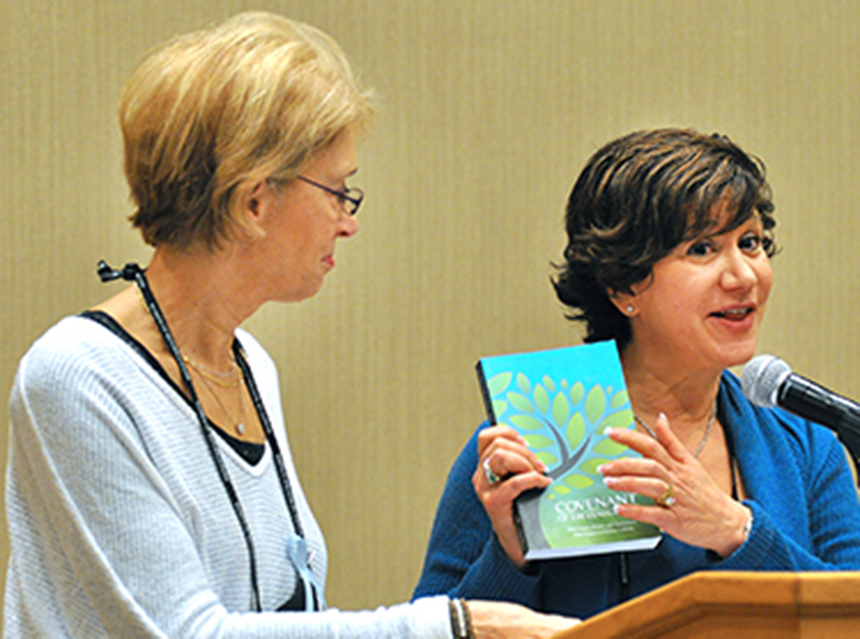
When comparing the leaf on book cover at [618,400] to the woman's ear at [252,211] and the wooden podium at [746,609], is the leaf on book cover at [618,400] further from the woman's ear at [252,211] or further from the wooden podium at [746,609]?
the wooden podium at [746,609]

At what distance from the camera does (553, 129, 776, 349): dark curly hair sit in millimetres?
1701

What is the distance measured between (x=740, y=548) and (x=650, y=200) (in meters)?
0.55

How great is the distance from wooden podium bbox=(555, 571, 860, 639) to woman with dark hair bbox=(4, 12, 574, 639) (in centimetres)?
45

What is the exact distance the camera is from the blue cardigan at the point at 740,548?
1.59m

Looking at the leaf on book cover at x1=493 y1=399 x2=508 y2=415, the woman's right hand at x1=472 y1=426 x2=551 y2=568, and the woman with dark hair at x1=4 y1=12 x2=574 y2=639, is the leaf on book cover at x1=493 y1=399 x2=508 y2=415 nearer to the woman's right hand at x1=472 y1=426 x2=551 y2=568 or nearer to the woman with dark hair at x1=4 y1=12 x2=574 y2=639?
the woman's right hand at x1=472 y1=426 x2=551 y2=568

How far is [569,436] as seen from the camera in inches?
61.6

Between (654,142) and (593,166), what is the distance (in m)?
0.11

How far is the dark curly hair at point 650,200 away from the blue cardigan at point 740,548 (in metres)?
0.31

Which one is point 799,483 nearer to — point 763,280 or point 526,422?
point 763,280

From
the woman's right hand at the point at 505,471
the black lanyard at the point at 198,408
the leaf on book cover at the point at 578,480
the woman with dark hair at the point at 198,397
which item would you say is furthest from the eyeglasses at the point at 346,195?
the leaf on book cover at the point at 578,480

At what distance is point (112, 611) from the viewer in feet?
4.17

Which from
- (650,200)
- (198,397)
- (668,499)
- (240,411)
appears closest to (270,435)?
(240,411)

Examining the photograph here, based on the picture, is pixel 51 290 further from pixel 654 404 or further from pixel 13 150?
pixel 654 404

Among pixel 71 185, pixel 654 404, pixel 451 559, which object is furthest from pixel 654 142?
pixel 71 185
